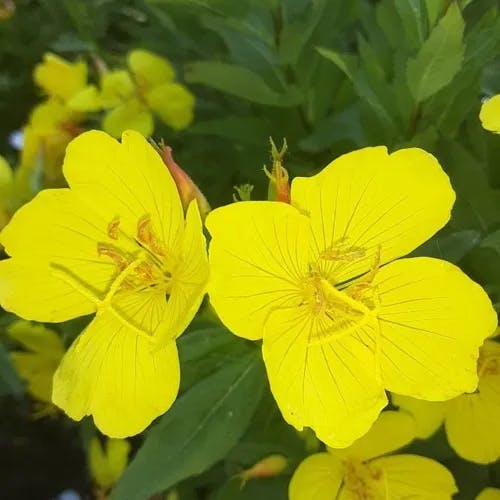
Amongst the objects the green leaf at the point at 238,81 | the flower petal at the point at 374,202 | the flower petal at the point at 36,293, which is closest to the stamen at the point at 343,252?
Answer: the flower petal at the point at 374,202

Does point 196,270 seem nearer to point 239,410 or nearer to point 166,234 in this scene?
point 166,234

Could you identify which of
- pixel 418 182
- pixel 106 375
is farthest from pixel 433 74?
pixel 106 375

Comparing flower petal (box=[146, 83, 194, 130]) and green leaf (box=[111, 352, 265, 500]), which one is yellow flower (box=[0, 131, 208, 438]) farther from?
flower petal (box=[146, 83, 194, 130])

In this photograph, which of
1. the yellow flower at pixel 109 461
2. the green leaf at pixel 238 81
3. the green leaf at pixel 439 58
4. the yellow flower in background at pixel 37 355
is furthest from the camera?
the yellow flower at pixel 109 461

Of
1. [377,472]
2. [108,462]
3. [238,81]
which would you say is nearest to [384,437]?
[377,472]

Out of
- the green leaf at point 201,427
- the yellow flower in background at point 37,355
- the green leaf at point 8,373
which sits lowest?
the yellow flower in background at point 37,355

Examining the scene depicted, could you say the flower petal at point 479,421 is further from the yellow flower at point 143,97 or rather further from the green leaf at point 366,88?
the yellow flower at point 143,97
